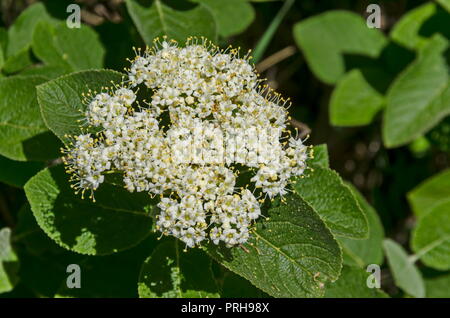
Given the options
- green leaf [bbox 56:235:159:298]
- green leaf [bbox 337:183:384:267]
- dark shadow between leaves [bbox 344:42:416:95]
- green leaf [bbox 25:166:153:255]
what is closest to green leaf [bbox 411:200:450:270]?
green leaf [bbox 337:183:384:267]

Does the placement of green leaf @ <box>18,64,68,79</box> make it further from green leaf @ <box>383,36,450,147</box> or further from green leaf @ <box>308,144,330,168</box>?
green leaf @ <box>383,36,450,147</box>

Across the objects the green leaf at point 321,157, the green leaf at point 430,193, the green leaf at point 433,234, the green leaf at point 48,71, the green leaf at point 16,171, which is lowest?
the green leaf at point 433,234

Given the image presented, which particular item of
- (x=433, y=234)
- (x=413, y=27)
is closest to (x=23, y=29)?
(x=413, y=27)

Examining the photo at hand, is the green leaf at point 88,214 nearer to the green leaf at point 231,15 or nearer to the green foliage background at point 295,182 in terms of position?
the green foliage background at point 295,182

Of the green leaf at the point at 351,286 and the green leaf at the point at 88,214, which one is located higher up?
the green leaf at the point at 88,214

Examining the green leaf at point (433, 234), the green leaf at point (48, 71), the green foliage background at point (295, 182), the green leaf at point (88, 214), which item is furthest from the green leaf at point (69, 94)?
the green leaf at point (433, 234)

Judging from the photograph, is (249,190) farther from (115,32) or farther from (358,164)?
(358,164)

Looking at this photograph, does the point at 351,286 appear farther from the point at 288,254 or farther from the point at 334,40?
the point at 334,40
